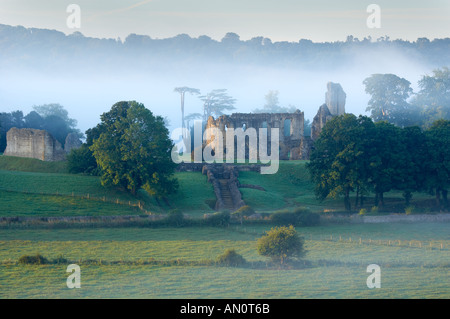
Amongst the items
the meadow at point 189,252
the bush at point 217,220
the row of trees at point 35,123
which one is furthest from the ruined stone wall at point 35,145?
the bush at point 217,220

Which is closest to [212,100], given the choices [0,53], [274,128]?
[274,128]

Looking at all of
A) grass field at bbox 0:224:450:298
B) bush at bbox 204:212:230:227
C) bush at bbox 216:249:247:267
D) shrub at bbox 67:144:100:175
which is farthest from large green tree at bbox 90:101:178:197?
bush at bbox 216:249:247:267

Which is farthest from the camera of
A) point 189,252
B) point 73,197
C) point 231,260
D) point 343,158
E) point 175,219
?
point 343,158

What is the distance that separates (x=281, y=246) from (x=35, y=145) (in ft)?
139

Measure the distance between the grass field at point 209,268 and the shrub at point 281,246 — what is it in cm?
91

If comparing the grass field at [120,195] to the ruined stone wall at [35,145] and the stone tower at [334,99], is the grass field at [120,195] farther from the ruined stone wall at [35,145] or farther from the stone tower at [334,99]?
the stone tower at [334,99]

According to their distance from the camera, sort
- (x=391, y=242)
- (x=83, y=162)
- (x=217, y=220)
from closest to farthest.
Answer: (x=391, y=242)
(x=217, y=220)
(x=83, y=162)

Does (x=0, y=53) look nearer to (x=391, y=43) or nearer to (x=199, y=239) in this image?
(x=391, y=43)

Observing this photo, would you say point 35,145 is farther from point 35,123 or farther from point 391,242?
point 391,242

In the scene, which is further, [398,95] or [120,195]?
[398,95]

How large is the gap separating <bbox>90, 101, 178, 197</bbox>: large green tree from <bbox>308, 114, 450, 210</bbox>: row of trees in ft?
45.4

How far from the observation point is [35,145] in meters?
65.1

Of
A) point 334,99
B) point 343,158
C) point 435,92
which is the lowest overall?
point 343,158

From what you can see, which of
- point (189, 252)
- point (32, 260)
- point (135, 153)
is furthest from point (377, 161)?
point (32, 260)
